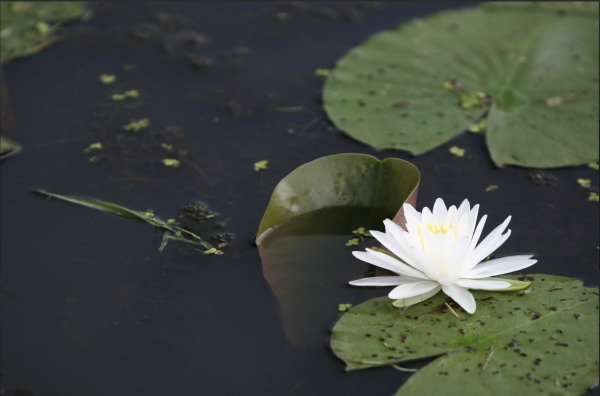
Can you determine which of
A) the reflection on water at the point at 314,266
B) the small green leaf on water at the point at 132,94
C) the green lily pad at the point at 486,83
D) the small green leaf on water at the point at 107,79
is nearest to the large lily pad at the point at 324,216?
the reflection on water at the point at 314,266

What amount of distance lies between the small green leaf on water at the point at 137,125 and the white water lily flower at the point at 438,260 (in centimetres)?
154

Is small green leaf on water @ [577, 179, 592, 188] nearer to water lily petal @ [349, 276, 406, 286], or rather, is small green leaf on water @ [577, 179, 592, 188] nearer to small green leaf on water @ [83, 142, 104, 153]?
water lily petal @ [349, 276, 406, 286]

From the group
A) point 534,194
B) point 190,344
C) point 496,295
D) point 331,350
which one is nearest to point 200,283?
point 190,344

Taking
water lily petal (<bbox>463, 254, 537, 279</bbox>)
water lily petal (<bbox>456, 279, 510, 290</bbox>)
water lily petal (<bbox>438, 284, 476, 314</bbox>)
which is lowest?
water lily petal (<bbox>438, 284, 476, 314</bbox>)

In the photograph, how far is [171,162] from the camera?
3736 mm

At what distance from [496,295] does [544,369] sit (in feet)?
1.17

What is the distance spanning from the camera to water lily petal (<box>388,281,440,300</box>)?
2758 millimetres

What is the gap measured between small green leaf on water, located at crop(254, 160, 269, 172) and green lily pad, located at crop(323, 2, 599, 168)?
0.43 metres

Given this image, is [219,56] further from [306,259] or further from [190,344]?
[190,344]

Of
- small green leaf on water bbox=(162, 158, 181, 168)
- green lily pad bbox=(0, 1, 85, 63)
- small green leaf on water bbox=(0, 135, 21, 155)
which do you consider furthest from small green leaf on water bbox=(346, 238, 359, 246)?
green lily pad bbox=(0, 1, 85, 63)

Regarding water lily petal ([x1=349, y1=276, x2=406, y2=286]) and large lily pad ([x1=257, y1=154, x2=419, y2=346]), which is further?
large lily pad ([x1=257, y1=154, x2=419, y2=346])

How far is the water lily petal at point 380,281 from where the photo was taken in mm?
2873

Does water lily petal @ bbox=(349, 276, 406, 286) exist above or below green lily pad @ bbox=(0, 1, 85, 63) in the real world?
below

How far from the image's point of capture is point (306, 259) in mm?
3180
